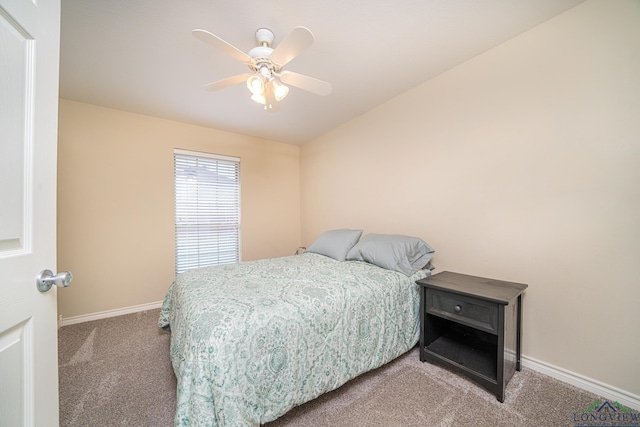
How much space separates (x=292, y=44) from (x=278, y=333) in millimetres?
1592

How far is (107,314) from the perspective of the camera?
9.04 feet

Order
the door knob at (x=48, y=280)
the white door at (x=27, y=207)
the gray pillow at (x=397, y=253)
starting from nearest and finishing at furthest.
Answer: the white door at (x=27, y=207), the door knob at (x=48, y=280), the gray pillow at (x=397, y=253)

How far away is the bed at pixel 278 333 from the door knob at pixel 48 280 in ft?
1.90

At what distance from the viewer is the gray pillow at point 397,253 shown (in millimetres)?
2070

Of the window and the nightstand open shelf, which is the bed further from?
the window

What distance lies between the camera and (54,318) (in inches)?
31.1

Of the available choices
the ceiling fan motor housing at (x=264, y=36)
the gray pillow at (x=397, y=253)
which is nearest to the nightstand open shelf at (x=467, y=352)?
the gray pillow at (x=397, y=253)

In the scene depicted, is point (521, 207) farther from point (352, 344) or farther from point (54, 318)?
point (54, 318)

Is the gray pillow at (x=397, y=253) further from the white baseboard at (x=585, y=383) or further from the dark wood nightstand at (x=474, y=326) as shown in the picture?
the white baseboard at (x=585, y=383)

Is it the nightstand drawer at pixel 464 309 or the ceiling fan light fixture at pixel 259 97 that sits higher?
the ceiling fan light fixture at pixel 259 97

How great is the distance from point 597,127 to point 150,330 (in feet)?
13.2

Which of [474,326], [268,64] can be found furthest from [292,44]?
[474,326]

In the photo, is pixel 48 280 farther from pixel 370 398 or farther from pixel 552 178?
pixel 552 178

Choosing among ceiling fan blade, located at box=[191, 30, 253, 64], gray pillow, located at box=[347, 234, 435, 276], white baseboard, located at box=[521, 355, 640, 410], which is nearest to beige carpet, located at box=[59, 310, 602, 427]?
white baseboard, located at box=[521, 355, 640, 410]
